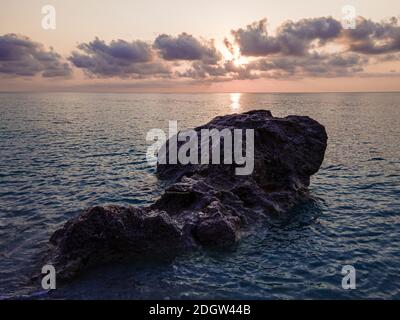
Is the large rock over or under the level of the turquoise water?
over

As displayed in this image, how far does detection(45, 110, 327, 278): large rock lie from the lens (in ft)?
56.2

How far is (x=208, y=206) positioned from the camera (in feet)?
68.2

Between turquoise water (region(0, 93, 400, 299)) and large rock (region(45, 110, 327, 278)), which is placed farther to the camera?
large rock (region(45, 110, 327, 278))

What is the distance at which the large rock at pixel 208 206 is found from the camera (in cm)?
1712

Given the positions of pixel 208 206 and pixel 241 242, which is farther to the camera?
pixel 208 206

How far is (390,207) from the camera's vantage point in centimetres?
2581

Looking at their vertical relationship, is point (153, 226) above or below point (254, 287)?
above

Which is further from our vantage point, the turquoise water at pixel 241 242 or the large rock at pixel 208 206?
the large rock at pixel 208 206

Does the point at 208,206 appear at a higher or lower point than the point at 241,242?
higher

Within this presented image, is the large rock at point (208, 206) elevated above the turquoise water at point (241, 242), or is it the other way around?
the large rock at point (208, 206)

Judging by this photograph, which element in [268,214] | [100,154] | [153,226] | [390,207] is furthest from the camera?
[100,154]
